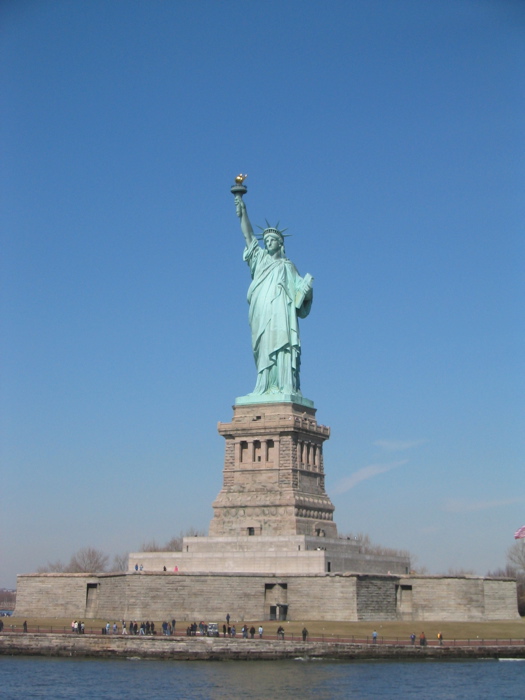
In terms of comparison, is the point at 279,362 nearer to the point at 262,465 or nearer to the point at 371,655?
the point at 262,465

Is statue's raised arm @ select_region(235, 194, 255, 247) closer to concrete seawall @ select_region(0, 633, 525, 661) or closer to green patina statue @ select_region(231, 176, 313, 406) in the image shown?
green patina statue @ select_region(231, 176, 313, 406)

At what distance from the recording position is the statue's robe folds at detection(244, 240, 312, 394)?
5225 cm

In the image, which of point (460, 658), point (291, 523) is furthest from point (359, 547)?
point (460, 658)

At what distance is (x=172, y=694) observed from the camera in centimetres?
3170

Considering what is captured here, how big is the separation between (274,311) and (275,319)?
39cm

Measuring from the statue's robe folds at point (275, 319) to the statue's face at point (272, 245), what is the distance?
289mm

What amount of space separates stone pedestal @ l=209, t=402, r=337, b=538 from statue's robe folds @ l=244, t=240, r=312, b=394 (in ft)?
5.17

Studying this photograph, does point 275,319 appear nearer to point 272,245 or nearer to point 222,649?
point 272,245

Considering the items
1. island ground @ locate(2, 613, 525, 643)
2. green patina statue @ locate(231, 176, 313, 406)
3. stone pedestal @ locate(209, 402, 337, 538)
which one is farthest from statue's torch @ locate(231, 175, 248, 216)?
island ground @ locate(2, 613, 525, 643)

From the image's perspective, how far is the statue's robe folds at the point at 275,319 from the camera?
5225cm

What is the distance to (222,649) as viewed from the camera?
38.5 meters

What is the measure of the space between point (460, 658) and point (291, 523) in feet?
39.1

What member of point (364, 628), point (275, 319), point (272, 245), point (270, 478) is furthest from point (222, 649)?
point (272, 245)

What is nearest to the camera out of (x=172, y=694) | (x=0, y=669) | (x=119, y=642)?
(x=172, y=694)
